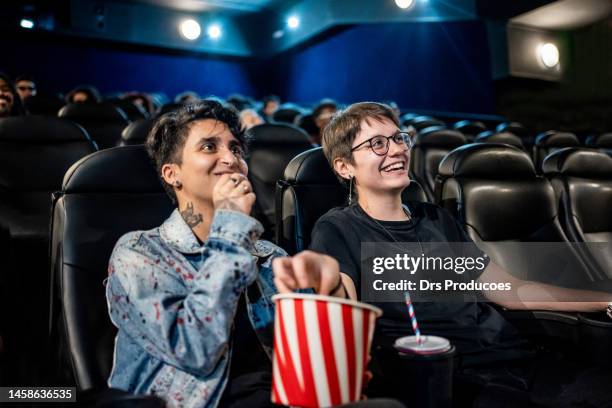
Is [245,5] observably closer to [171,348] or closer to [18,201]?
[18,201]

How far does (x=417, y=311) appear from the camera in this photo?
4.75 ft

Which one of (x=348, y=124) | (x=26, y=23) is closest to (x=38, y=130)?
(x=348, y=124)

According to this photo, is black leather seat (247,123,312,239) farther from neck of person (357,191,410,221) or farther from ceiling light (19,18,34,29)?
ceiling light (19,18,34,29)

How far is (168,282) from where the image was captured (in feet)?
3.63

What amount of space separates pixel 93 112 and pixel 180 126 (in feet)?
10.9

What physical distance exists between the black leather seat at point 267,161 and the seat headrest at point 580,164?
125cm

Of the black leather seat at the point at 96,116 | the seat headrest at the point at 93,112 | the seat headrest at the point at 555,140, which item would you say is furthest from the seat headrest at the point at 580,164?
the seat headrest at the point at 93,112

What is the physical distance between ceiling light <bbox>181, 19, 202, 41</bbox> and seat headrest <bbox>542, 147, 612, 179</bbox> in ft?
34.3

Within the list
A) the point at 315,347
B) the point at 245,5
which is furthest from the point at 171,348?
the point at 245,5

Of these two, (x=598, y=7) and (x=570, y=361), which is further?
(x=598, y=7)

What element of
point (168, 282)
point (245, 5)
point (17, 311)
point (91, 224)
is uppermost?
point (245, 5)

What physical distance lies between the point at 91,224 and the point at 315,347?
2.99 feet

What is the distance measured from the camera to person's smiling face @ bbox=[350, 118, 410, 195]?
1.55 meters

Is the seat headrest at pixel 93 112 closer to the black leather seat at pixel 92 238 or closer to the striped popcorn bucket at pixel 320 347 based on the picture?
the black leather seat at pixel 92 238
